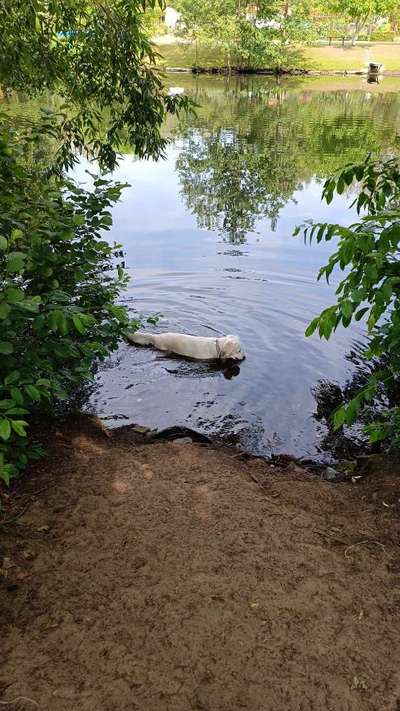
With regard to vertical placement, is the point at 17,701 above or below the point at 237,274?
above

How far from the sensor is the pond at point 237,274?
→ 639 centimetres

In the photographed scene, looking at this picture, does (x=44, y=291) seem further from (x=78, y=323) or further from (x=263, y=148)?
(x=263, y=148)

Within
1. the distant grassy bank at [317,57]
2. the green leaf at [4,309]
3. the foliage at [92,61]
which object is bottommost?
the green leaf at [4,309]

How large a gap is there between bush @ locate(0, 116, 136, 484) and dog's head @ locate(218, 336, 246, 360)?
294 cm

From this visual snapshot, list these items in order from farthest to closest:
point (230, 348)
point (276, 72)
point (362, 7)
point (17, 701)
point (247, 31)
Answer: point (362, 7)
point (276, 72)
point (247, 31)
point (230, 348)
point (17, 701)

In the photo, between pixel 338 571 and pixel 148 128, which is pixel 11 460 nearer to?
pixel 338 571

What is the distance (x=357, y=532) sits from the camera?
3240 millimetres

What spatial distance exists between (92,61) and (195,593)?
17.4ft

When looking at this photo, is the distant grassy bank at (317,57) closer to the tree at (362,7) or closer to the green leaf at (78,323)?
the tree at (362,7)

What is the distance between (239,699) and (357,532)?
137 centimetres

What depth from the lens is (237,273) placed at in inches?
408

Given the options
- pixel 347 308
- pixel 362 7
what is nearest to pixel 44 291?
pixel 347 308

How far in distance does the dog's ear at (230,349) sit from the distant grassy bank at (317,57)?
44377 millimetres

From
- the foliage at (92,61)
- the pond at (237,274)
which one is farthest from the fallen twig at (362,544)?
the foliage at (92,61)
